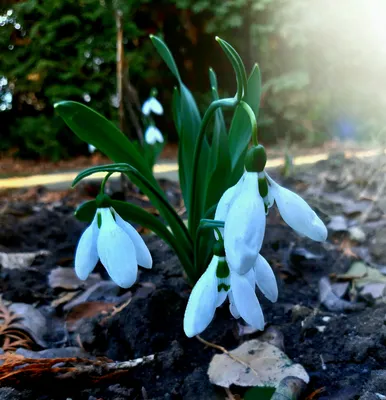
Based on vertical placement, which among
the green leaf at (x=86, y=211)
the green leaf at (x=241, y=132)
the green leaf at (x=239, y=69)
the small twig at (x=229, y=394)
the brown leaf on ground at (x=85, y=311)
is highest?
the green leaf at (x=239, y=69)

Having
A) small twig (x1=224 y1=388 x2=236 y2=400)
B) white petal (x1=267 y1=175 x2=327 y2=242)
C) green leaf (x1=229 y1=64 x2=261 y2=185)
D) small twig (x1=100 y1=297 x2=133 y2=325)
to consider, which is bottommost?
small twig (x1=224 y1=388 x2=236 y2=400)

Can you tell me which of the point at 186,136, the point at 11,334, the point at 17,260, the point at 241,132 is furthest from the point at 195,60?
the point at 11,334

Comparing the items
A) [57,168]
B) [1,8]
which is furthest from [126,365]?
[1,8]

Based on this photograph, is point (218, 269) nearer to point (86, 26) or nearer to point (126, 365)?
point (126, 365)

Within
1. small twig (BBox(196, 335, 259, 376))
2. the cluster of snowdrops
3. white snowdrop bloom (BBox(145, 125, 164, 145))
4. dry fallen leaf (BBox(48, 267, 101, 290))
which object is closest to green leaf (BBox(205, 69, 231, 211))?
the cluster of snowdrops

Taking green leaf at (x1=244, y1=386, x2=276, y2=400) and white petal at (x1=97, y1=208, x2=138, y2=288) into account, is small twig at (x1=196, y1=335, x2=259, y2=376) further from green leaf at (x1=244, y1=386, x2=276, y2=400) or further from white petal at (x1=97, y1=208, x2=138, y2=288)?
white petal at (x1=97, y1=208, x2=138, y2=288)

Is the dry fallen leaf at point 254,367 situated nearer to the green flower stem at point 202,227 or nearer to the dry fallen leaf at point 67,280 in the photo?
the green flower stem at point 202,227

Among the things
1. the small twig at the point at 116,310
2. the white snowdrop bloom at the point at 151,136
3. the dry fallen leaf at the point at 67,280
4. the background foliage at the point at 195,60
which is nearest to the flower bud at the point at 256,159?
the small twig at the point at 116,310

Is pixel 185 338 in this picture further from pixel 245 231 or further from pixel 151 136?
pixel 151 136
